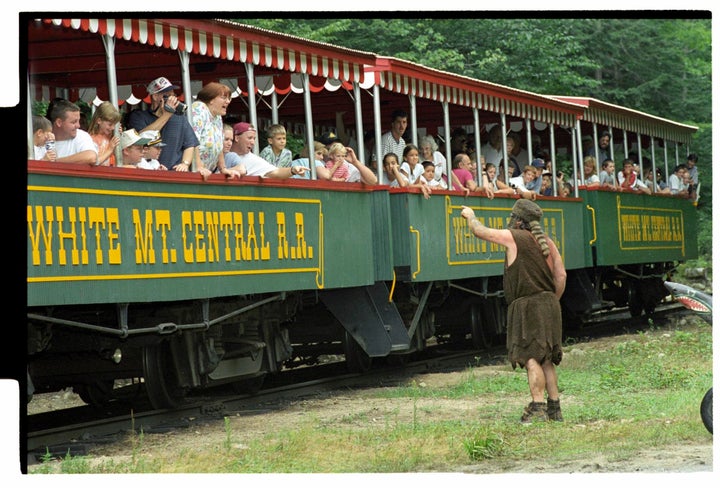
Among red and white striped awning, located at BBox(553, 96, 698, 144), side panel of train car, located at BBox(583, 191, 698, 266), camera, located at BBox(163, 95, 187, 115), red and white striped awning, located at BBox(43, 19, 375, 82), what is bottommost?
side panel of train car, located at BBox(583, 191, 698, 266)

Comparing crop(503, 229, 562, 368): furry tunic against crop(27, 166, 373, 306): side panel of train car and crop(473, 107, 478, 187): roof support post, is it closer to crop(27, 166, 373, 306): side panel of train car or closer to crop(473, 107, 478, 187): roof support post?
crop(27, 166, 373, 306): side panel of train car

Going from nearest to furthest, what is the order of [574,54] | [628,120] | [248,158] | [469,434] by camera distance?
[469,434]
[248,158]
[628,120]
[574,54]

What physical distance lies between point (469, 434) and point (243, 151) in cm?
356

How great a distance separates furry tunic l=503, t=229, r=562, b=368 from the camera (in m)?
10.3

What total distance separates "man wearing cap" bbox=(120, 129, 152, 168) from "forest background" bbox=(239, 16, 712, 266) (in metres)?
11.9

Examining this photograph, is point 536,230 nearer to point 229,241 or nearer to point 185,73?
point 229,241

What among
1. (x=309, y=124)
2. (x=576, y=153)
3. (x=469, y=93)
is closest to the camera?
(x=309, y=124)

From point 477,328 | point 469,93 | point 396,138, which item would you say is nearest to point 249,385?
point 396,138

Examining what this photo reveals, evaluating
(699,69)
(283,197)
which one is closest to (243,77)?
(283,197)

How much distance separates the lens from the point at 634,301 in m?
23.5

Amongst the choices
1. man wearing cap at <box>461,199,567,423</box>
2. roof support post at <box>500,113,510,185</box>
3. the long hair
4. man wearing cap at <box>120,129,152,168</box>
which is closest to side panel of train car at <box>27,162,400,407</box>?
man wearing cap at <box>120,129,152,168</box>

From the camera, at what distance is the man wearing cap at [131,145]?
34.1ft

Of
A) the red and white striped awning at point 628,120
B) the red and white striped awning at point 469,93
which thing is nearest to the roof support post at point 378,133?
the red and white striped awning at point 469,93

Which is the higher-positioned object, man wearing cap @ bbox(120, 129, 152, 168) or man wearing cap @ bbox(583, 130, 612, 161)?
man wearing cap @ bbox(583, 130, 612, 161)
